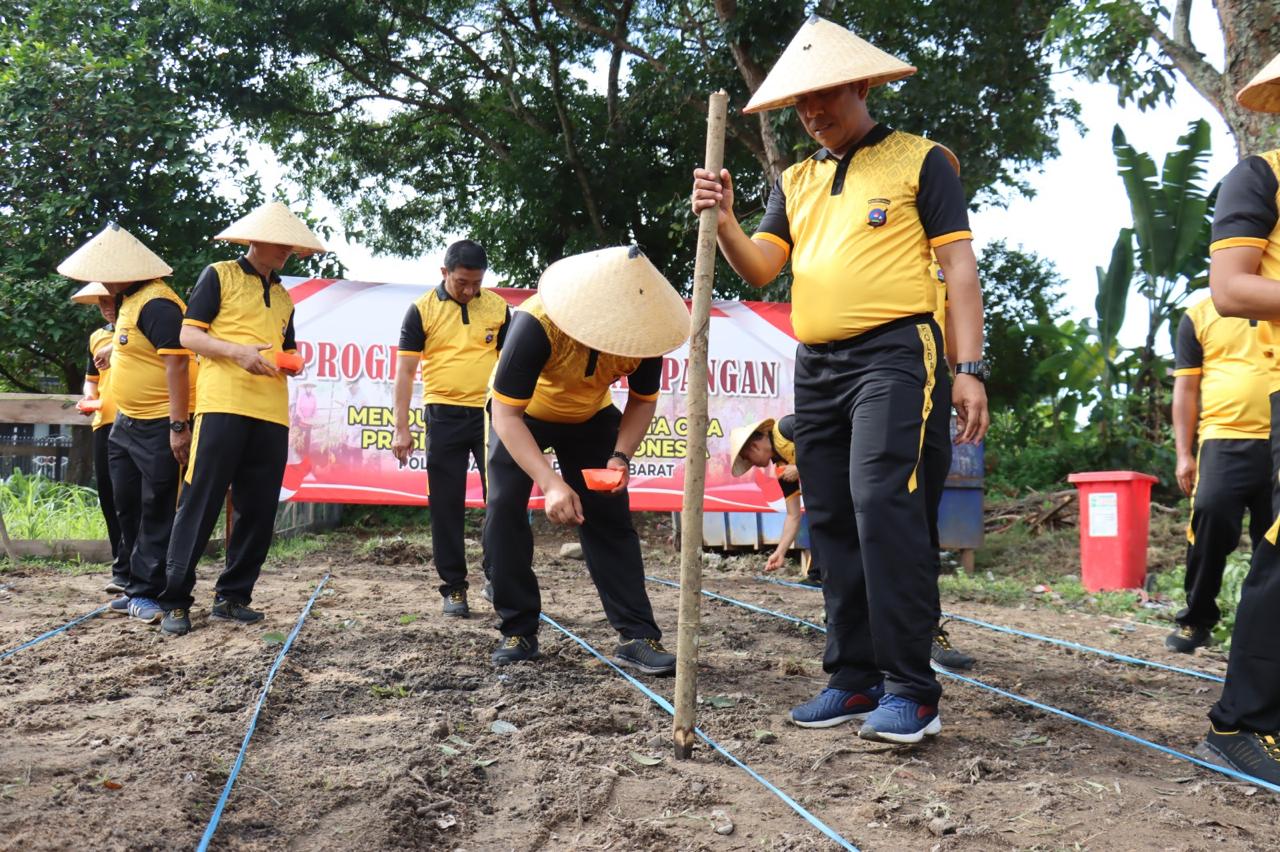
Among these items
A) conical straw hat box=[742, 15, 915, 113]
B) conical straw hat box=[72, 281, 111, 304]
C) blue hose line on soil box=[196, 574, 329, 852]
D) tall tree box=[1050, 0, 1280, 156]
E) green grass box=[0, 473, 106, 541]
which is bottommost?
blue hose line on soil box=[196, 574, 329, 852]

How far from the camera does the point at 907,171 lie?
3.15m

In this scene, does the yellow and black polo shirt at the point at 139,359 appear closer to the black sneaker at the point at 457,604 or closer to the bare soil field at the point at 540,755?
the bare soil field at the point at 540,755

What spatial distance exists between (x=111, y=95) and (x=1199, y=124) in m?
10.8

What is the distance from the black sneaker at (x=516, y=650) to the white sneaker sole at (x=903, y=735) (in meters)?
1.56

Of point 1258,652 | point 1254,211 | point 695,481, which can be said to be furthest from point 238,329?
point 1258,652

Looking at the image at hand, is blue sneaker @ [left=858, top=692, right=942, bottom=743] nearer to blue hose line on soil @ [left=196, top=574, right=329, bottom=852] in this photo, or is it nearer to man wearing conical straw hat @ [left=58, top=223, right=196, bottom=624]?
blue hose line on soil @ [left=196, top=574, right=329, bottom=852]

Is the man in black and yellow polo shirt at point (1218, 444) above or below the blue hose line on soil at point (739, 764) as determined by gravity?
above

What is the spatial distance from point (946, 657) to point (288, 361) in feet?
10.4

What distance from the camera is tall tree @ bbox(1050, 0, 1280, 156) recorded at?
612cm

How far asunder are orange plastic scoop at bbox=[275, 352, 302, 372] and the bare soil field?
3.88 feet

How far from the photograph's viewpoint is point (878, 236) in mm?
3135

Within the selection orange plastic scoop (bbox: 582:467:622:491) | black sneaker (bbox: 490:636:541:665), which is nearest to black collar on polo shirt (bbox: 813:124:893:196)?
orange plastic scoop (bbox: 582:467:622:491)

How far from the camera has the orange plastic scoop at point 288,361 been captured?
5066mm

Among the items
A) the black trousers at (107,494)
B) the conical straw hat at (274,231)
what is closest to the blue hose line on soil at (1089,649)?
the conical straw hat at (274,231)
